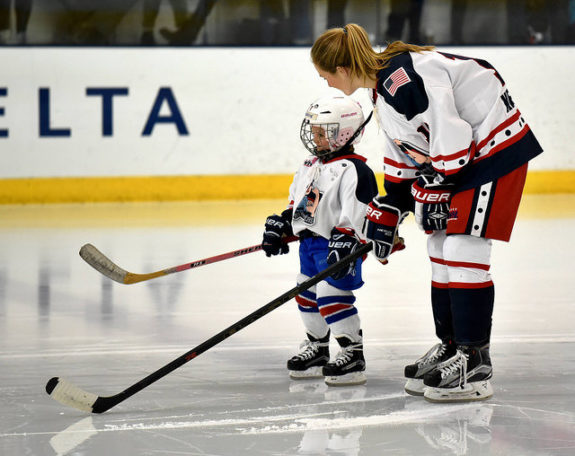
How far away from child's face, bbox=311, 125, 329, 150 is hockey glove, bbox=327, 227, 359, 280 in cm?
31

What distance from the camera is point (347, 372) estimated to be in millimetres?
3068

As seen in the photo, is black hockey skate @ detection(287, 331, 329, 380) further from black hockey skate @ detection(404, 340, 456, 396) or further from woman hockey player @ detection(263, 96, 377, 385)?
black hockey skate @ detection(404, 340, 456, 396)

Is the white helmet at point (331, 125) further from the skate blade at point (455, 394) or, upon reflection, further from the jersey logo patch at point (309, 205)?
the skate blade at point (455, 394)

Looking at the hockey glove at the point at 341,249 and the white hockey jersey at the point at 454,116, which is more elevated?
the white hockey jersey at the point at 454,116

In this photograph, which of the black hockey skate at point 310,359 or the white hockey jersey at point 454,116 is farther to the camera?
the black hockey skate at point 310,359

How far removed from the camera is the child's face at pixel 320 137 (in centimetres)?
322

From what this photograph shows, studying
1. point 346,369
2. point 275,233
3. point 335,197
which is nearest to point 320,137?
point 335,197

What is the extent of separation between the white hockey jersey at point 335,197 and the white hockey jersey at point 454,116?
0.30 m

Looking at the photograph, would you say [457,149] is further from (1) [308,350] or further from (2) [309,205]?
(1) [308,350]

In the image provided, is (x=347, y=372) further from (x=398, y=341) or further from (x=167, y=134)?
(x=167, y=134)

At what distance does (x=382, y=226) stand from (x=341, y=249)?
144 millimetres

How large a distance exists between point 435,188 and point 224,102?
679 centimetres

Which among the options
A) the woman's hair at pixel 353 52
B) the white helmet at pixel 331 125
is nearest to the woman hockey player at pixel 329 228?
→ the white helmet at pixel 331 125

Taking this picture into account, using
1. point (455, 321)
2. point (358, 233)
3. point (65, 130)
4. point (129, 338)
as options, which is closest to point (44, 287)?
→ point (129, 338)
